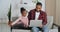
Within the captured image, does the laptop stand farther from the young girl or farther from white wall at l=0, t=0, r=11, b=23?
white wall at l=0, t=0, r=11, b=23

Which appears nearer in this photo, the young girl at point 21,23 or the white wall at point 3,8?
the young girl at point 21,23

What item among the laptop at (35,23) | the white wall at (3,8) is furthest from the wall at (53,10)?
the white wall at (3,8)

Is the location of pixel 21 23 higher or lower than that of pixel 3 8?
lower

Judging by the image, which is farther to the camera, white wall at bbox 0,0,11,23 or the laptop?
white wall at bbox 0,0,11,23

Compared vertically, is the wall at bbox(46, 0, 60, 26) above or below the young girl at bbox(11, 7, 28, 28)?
above

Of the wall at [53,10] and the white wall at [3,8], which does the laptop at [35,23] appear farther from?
the white wall at [3,8]

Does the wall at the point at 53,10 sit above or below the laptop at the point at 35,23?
above

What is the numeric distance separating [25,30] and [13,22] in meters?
0.21

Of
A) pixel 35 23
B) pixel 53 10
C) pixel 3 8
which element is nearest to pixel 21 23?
pixel 35 23

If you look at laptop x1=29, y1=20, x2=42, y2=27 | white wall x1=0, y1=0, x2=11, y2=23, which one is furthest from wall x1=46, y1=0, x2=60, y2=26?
white wall x1=0, y1=0, x2=11, y2=23

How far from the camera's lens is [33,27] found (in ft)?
6.04

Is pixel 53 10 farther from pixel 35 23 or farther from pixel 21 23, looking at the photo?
pixel 21 23

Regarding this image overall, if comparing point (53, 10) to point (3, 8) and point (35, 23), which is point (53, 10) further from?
point (3, 8)

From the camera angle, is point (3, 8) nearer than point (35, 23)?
No
